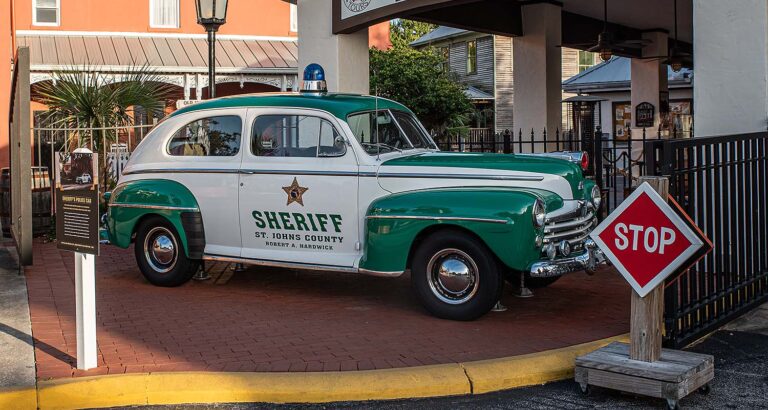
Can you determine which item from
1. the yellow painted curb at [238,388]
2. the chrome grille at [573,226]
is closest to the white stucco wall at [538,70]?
the chrome grille at [573,226]

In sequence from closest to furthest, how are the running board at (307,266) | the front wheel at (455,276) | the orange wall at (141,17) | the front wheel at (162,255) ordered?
the front wheel at (455,276)
the running board at (307,266)
the front wheel at (162,255)
the orange wall at (141,17)

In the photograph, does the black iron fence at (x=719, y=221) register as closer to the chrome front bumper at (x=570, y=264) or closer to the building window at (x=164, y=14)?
the chrome front bumper at (x=570, y=264)

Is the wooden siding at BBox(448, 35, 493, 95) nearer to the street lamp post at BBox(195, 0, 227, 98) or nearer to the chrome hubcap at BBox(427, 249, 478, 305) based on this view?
the street lamp post at BBox(195, 0, 227, 98)

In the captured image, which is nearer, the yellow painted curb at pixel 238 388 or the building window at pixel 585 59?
the yellow painted curb at pixel 238 388

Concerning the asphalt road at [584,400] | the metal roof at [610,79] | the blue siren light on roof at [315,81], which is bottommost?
the asphalt road at [584,400]

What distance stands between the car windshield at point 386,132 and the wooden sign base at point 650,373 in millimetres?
3169

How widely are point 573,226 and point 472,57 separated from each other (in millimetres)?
35642

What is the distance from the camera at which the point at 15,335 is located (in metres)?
6.92

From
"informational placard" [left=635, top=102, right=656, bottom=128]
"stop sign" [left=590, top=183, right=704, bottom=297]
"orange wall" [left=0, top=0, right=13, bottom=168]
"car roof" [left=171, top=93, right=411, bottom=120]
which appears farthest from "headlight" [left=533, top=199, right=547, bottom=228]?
"informational placard" [left=635, top=102, right=656, bottom=128]

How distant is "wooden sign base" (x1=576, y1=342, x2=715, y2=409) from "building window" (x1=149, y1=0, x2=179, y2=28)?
2038 centimetres

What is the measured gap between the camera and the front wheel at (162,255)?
9.00 m

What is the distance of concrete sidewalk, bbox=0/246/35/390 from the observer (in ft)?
18.9

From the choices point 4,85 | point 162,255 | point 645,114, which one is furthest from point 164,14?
point 162,255

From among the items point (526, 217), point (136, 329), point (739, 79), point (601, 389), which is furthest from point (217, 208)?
point (739, 79)
